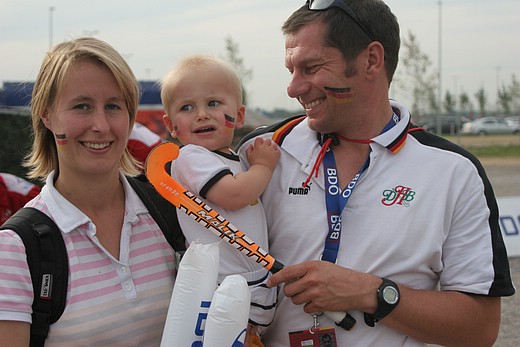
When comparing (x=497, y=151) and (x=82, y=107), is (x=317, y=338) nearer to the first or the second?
(x=82, y=107)

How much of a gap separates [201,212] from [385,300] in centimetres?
79

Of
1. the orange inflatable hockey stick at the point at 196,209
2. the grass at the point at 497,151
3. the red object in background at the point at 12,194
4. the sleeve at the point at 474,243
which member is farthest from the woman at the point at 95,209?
the grass at the point at 497,151

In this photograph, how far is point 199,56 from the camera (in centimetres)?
300

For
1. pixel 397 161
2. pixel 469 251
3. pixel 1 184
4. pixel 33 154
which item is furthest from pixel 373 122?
pixel 1 184

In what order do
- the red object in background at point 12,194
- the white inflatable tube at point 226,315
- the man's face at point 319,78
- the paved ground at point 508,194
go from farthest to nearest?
the paved ground at point 508,194, the red object in background at point 12,194, the man's face at point 319,78, the white inflatable tube at point 226,315

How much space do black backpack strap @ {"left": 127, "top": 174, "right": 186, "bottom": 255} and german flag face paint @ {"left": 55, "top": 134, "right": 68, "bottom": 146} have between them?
1.38 ft

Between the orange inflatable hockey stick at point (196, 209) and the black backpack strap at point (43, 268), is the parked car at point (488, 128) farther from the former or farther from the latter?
the black backpack strap at point (43, 268)

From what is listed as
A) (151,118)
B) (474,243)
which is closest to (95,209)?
(474,243)

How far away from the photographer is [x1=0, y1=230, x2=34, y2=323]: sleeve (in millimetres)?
2301

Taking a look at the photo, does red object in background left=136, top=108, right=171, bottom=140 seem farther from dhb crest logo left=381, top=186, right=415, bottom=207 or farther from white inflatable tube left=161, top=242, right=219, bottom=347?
white inflatable tube left=161, top=242, right=219, bottom=347

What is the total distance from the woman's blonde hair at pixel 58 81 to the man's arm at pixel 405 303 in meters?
0.95

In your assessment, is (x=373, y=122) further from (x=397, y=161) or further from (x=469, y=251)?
(x=469, y=251)

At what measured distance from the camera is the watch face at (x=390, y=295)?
8.65 feet

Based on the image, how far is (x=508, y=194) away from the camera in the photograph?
15992mm
